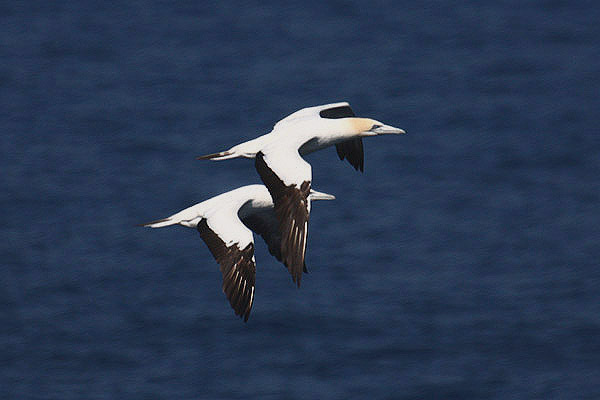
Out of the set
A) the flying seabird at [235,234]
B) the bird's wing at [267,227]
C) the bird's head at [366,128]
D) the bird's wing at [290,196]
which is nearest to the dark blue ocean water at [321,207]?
the bird's wing at [267,227]

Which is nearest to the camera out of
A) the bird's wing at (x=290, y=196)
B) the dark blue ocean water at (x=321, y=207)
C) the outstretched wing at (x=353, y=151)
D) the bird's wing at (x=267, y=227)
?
the bird's wing at (x=290, y=196)

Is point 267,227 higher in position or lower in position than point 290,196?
lower

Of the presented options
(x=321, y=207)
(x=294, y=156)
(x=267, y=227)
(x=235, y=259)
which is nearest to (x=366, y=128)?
(x=294, y=156)

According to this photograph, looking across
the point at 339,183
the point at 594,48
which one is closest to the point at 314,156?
the point at 339,183

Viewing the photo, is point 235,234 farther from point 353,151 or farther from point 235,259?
point 353,151

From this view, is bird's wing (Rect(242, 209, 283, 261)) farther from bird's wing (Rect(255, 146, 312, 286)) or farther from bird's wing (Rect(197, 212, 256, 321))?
bird's wing (Rect(255, 146, 312, 286))

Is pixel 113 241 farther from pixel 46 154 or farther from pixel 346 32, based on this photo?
pixel 346 32

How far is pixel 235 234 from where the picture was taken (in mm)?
25141

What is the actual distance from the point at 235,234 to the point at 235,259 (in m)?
0.51

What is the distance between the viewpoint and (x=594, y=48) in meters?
69.2

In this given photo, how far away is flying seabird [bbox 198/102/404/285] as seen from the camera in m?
23.8

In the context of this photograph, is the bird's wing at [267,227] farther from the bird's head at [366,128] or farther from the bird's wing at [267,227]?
the bird's head at [366,128]

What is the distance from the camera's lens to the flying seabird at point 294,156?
2383cm

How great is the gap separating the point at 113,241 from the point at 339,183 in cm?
921
